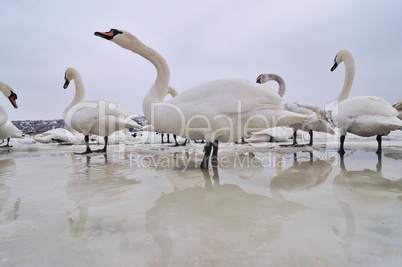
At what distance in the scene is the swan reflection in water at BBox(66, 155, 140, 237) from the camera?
155 cm

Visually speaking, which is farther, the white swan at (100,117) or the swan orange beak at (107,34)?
the white swan at (100,117)

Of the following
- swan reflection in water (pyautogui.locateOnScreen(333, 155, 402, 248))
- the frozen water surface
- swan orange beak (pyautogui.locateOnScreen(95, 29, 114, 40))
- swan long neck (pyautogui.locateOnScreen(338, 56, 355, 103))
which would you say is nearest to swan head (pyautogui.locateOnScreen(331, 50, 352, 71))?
swan long neck (pyautogui.locateOnScreen(338, 56, 355, 103))

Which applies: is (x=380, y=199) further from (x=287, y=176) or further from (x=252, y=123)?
(x=252, y=123)

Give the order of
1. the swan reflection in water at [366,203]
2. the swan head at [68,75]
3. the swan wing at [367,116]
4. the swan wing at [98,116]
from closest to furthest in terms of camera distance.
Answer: the swan reflection in water at [366,203]
the swan wing at [367,116]
the swan wing at [98,116]
the swan head at [68,75]

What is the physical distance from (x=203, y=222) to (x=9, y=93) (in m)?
9.64

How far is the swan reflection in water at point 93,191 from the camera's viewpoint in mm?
1551

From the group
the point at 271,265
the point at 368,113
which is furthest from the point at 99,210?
the point at 368,113

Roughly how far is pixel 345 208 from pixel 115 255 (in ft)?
5.18

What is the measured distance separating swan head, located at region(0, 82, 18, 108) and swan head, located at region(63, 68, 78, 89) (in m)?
1.93

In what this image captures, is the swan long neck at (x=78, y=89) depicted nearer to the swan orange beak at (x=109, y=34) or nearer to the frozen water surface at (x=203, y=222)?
→ the swan orange beak at (x=109, y=34)

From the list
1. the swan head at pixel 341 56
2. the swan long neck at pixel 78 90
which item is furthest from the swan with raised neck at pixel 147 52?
the swan head at pixel 341 56

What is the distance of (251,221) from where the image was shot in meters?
1.52

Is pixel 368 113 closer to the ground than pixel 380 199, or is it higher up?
higher up

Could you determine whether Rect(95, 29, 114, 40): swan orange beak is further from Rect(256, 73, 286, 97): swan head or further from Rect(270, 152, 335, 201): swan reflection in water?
Rect(256, 73, 286, 97): swan head
